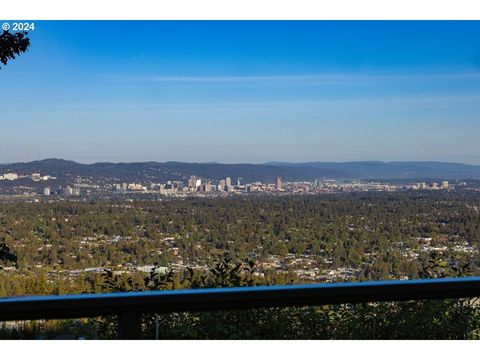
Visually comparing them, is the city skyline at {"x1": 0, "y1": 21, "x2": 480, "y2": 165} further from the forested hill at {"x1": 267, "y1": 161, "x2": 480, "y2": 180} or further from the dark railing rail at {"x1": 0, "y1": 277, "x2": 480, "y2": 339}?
the dark railing rail at {"x1": 0, "y1": 277, "x2": 480, "y2": 339}

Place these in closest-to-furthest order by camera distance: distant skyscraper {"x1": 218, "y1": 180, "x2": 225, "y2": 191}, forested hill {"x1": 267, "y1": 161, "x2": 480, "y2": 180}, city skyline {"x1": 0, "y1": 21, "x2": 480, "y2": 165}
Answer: distant skyscraper {"x1": 218, "y1": 180, "x2": 225, "y2": 191}
forested hill {"x1": 267, "y1": 161, "x2": 480, "y2": 180}
city skyline {"x1": 0, "y1": 21, "x2": 480, "y2": 165}

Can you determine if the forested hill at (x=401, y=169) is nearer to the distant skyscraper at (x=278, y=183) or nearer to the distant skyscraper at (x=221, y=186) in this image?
the distant skyscraper at (x=278, y=183)

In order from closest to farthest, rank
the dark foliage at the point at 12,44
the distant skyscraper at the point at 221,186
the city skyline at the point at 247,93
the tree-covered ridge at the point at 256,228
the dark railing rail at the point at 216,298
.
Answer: the dark railing rail at the point at 216,298
the dark foliage at the point at 12,44
the tree-covered ridge at the point at 256,228
the distant skyscraper at the point at 221,186
the city skyline at the point at 247,93

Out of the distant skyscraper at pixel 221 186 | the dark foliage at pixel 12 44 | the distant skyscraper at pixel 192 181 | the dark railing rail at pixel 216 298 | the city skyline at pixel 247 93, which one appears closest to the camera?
the dark railing rail at pixel 216 298

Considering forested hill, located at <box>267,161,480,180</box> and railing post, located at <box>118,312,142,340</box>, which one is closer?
railing post, located at <box>118,312,142,340</box>

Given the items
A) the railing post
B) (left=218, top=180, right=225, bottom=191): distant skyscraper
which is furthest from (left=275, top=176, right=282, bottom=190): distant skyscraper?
the railing post

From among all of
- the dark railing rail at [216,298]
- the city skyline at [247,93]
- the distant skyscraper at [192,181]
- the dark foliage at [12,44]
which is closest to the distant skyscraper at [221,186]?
the distant skyscraper at [192,181]
